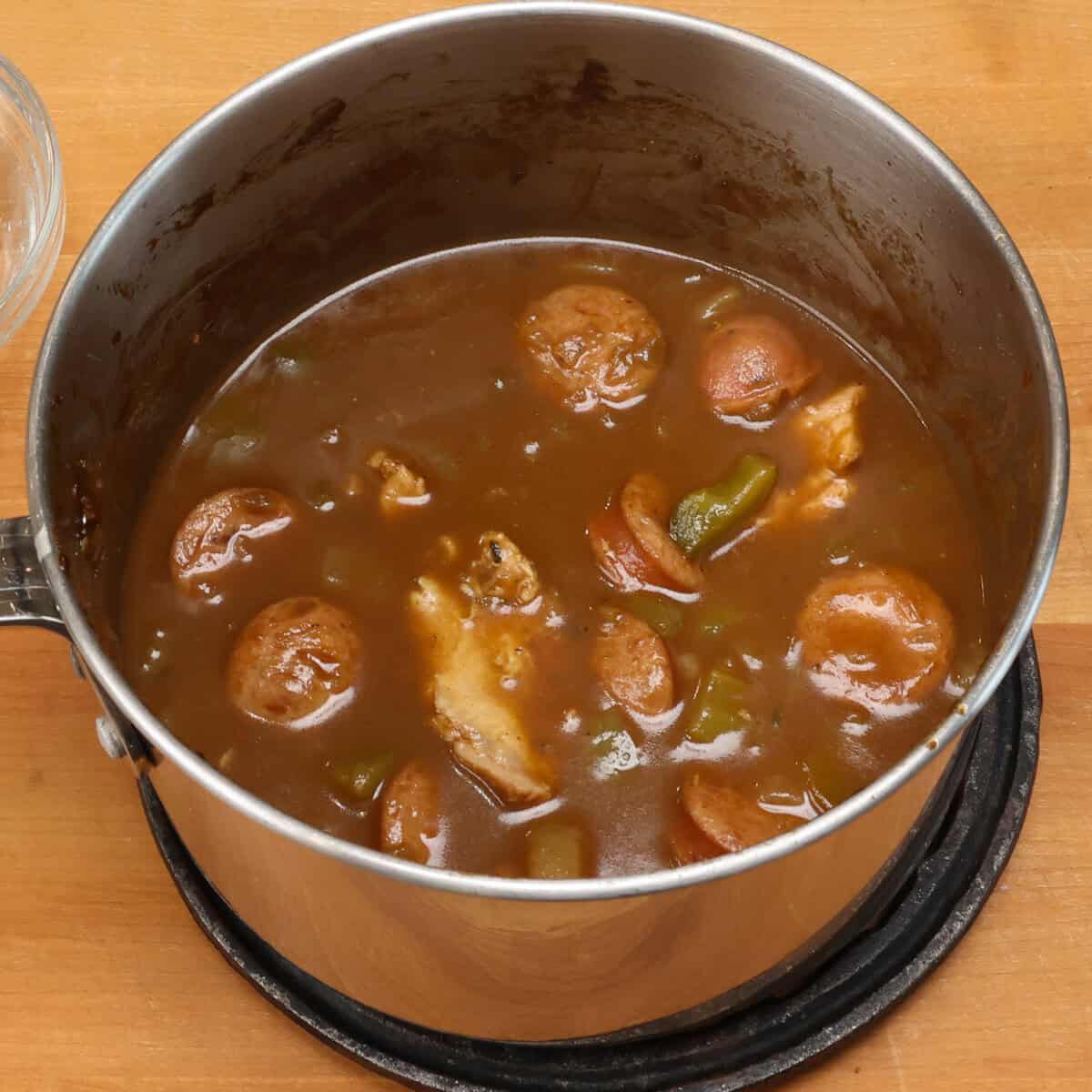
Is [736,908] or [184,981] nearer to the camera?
[736,908]

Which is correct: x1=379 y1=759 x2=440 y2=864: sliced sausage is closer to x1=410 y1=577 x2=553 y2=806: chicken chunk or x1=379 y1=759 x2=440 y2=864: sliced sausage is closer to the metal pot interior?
x1=410 y1=577 x2=553 y2=806: chicken chunk

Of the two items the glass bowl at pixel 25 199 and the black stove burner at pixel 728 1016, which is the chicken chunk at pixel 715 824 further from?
the glass bowl at pixel 25 199

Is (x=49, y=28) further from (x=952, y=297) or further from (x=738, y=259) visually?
(x=952, y=297)

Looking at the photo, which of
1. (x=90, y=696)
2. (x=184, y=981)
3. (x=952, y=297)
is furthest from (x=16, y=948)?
(x=952, y=297)

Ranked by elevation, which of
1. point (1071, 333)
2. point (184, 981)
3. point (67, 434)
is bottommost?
point (184, 981)

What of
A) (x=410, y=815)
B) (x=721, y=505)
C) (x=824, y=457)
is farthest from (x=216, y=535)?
(x=824, y=457)

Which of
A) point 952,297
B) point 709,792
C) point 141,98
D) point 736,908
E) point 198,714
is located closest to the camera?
point 736,908

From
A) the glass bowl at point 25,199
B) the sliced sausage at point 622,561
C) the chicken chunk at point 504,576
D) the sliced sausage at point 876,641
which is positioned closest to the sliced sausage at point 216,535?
the chicken chunk at point 504,576

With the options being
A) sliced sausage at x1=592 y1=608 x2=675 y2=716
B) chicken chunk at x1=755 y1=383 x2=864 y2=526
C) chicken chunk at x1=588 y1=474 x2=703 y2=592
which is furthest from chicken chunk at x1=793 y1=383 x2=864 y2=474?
sliced sausage at x1=592 y1=608 x2=675 y2=716
